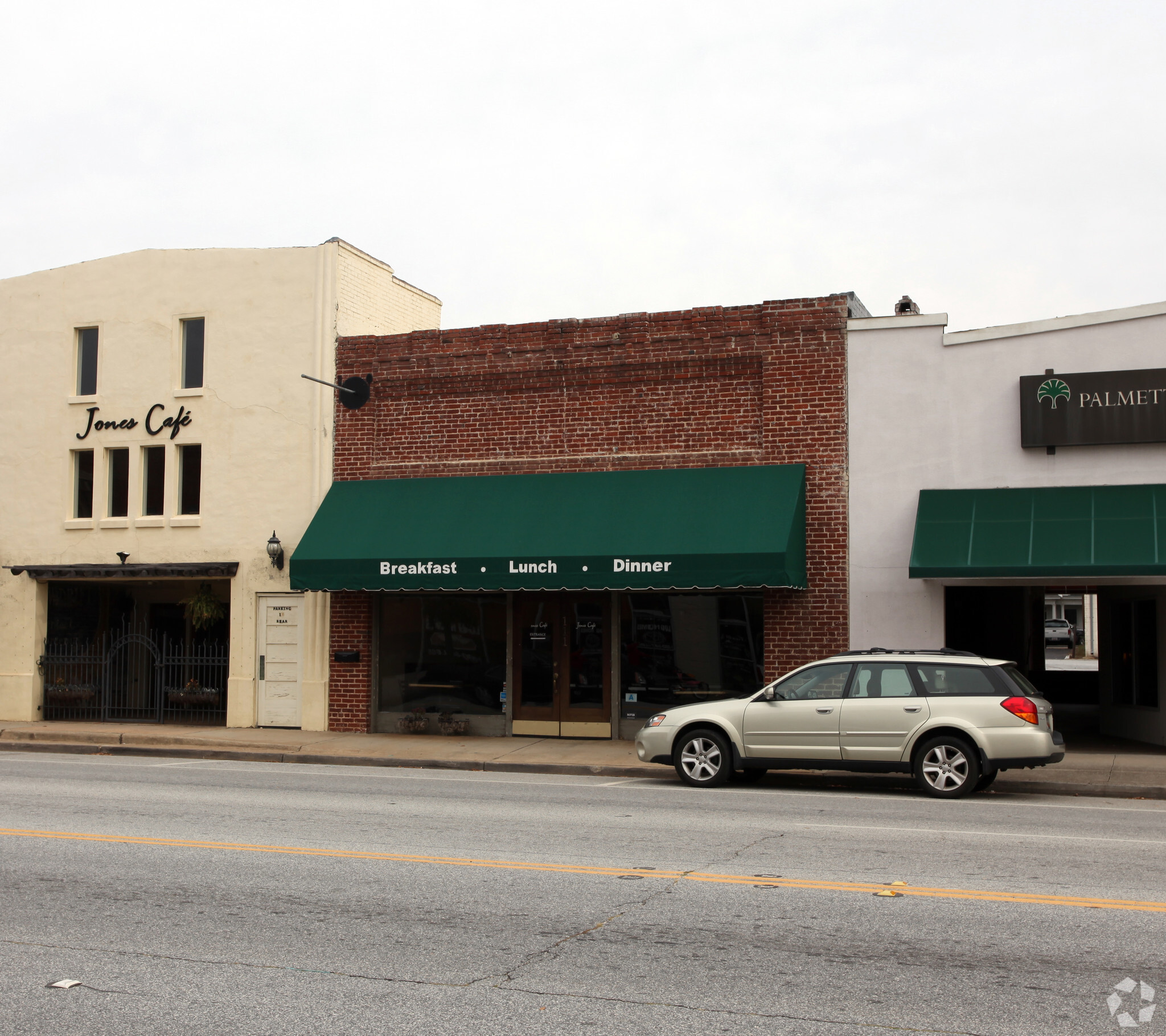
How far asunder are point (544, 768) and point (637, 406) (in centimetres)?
599

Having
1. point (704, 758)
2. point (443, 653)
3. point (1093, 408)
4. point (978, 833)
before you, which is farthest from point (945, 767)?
point (443, 653)

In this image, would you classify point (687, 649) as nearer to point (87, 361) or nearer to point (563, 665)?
point (563, 665)

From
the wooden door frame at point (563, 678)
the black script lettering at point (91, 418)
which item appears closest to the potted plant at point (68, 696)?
the black script lettering at point (91, 418)

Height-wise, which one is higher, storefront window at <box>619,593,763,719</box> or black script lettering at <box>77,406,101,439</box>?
black script lettering at <box>77,406,101,439</box>

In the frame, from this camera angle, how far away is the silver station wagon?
41.5 ft

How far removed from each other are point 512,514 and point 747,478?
3597mm

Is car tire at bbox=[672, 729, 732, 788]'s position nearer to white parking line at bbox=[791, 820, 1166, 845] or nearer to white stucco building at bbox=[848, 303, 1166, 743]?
white parking line at bbox=[791, 820, 1166, 845]

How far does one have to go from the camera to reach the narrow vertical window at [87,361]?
22.2m

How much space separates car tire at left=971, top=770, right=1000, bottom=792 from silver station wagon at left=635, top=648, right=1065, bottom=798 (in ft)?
0.08

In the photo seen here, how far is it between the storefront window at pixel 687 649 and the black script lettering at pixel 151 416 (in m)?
9.09

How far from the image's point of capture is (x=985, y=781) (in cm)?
1317

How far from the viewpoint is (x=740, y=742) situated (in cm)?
1352

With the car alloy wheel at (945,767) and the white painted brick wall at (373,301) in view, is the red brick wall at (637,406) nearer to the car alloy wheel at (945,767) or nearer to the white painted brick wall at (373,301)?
the white painted brick wall at (373,301)

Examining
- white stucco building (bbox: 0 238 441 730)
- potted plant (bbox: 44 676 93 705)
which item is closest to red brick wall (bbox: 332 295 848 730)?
white stucco building (bbox: 0 238 441 730)
